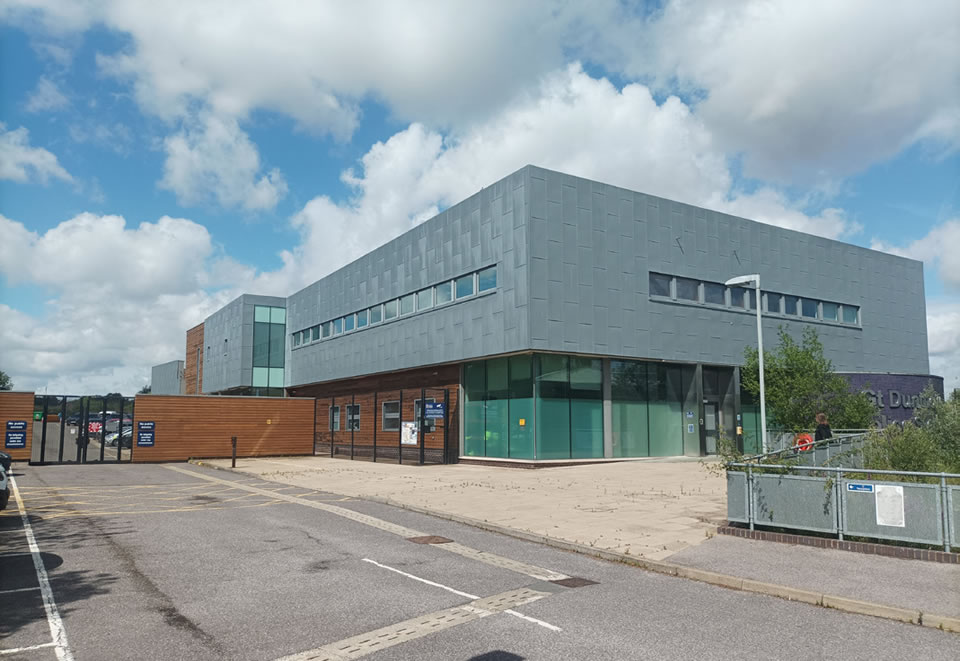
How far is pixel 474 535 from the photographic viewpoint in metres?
13.0

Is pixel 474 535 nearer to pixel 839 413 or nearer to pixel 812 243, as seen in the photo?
pixel 839 413

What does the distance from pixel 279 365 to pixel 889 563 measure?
1916 inches

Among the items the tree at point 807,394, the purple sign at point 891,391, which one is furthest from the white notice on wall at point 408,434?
the purple sign at point 891,391

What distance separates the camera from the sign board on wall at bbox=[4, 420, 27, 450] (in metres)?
32.4

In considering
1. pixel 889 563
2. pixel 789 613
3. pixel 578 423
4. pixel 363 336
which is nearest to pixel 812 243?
pixel 578 423

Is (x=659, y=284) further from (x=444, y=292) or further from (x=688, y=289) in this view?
(x=444, y=292)

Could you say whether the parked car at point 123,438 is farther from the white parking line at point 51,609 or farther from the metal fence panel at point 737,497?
the metal fence panel at point 737,497

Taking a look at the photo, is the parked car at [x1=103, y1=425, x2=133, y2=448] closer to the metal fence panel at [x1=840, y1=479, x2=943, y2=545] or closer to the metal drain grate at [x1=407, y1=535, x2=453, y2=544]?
the metal drain grate at [x1=407, y1=535, x2=453, y2=544]

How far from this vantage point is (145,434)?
113 feet

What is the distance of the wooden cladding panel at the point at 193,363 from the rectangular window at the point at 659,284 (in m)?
47.8

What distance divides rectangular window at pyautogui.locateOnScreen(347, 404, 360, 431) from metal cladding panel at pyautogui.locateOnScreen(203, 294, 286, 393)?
16.7 meters

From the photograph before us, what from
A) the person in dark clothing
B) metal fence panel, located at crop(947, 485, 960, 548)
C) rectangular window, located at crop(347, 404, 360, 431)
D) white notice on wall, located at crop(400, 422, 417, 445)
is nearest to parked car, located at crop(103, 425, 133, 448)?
rectangular window, located at crop(347, 404, 360, 431)

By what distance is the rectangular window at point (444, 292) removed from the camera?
32250 millimetres

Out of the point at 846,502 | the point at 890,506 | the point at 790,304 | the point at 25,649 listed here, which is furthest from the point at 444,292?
the point at 25,649
